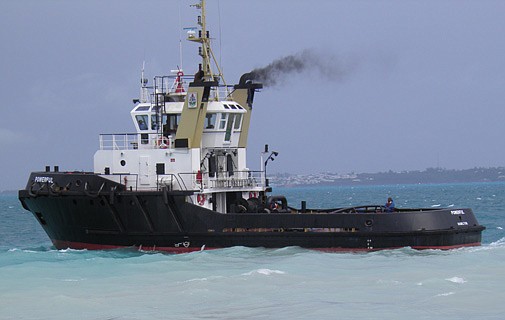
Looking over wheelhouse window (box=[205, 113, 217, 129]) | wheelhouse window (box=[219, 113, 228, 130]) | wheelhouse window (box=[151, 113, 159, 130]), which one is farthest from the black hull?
wheelhouse window (box=[219, 113, 228, 130])

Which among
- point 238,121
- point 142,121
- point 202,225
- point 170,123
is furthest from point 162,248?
point 238,121

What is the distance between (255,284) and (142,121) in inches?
336

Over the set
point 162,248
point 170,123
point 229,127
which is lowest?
point 162,248

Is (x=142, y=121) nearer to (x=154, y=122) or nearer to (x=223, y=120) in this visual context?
(x=154, y=122)

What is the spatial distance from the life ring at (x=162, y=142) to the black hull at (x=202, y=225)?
1.67 meters

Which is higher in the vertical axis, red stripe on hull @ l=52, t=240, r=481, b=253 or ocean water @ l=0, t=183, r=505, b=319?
red stripe on hull @ l=52, t=240, r=481, b=253

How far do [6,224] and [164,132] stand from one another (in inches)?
1007

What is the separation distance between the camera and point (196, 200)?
85.6ft

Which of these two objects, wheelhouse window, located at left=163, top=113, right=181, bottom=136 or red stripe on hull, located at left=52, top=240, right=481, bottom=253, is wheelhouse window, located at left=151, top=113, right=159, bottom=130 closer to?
wheelhouse window, located at left=163, top=113, right=181, bottom=136

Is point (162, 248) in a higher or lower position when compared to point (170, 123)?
lower

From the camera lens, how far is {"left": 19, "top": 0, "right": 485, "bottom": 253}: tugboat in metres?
24.6

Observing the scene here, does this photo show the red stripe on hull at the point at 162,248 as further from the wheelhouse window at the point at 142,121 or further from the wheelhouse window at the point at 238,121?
the wheelhouse window at the point at 238,121

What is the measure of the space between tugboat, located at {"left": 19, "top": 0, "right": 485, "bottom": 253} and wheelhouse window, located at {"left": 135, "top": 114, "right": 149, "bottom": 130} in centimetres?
3

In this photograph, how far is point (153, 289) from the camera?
2028cm
